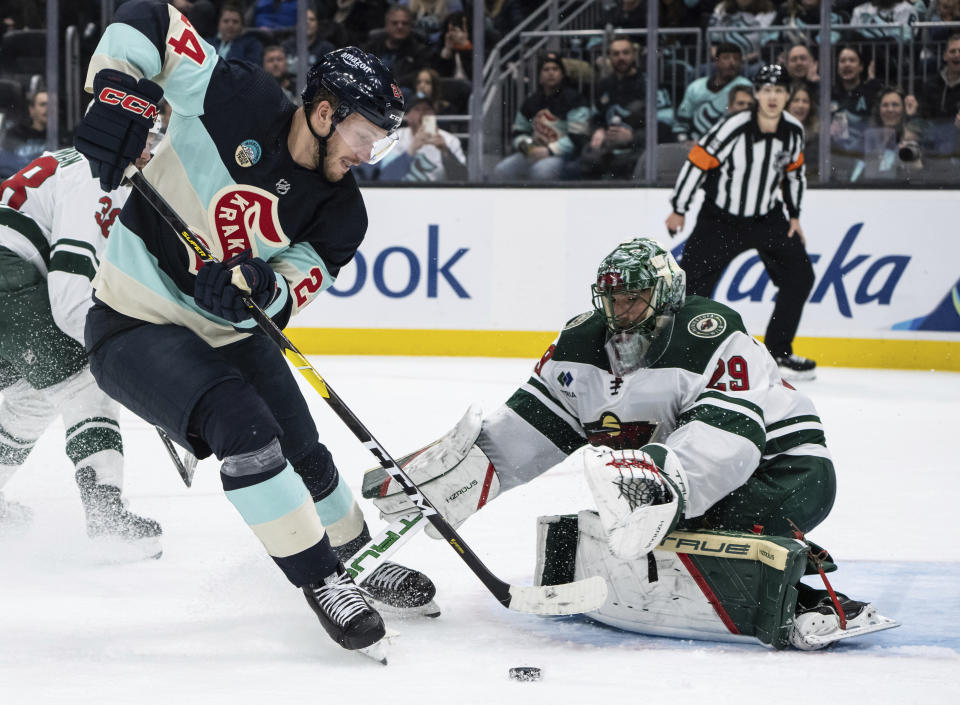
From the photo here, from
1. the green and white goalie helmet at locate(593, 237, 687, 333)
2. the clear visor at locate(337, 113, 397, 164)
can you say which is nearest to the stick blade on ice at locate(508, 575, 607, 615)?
the green and white goalie helmet at locate(593, 237, 687, 333)

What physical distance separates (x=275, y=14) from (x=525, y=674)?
5.63 metres

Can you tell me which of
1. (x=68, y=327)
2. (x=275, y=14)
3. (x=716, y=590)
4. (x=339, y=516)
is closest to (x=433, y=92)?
(x=275, y=14)

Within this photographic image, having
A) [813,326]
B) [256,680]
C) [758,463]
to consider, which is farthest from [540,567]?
[813,326]

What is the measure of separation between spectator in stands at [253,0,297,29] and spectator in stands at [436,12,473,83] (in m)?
0.80

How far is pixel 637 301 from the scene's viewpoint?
7.82 ft

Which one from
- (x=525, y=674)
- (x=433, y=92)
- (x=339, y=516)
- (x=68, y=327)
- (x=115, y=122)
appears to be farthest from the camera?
(x=433, y=92)

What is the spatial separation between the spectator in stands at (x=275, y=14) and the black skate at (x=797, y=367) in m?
3.09

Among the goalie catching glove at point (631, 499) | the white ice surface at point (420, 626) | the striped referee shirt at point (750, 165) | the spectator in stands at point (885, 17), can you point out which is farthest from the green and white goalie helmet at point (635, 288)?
the spectator in stands at point (885, 17)

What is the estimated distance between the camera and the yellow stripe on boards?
6402mm

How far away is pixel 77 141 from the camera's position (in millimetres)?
2262

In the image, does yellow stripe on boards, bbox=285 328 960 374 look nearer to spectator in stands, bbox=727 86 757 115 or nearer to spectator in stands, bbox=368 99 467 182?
spectator in stands, bbox=368 99 467 182

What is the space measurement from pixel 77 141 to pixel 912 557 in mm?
1990

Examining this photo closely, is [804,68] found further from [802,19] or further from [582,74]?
[582,74]

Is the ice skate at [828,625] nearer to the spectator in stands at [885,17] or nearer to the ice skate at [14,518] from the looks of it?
the ice skate at [14,518]
